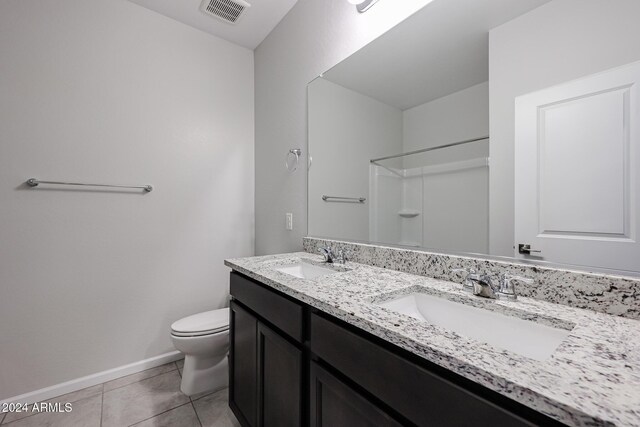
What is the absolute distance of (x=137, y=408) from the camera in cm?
151

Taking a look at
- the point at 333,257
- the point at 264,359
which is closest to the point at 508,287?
the point at 333,257

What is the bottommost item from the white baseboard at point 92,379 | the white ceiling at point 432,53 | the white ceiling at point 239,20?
the white baseboard at point 92,379

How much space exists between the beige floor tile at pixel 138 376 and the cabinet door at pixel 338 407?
1588 millimetres

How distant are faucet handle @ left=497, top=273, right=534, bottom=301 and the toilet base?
5.40 ft

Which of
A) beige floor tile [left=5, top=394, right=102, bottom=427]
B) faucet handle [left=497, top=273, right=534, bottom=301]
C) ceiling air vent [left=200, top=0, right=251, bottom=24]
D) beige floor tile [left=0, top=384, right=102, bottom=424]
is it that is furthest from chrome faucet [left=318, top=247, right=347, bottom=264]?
ceiling air vent [left=200, top=0, right=251, bottom=24]

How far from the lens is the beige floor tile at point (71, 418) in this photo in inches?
55.0

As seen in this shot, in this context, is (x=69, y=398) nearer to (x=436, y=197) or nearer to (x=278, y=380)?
(x=278, y=380)

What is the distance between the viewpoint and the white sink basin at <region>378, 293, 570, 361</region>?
64 centimetres

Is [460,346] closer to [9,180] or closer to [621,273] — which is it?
[621,273]

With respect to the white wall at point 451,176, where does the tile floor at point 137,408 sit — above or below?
below

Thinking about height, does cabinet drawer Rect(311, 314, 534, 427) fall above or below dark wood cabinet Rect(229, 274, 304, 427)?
above

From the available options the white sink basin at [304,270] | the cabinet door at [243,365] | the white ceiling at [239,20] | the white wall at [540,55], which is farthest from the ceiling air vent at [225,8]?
the cabinet door at [243,365]

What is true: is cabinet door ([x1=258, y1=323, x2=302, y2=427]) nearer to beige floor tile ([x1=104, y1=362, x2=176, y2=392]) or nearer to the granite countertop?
the granite countertop

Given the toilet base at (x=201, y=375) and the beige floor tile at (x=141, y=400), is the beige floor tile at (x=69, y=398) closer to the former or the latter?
the beige floor tile at (x=141, y=400)
